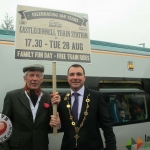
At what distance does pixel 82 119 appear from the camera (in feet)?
7.52

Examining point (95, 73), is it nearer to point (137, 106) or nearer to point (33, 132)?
point (137, 106)

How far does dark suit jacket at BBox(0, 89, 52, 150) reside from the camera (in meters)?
2.26

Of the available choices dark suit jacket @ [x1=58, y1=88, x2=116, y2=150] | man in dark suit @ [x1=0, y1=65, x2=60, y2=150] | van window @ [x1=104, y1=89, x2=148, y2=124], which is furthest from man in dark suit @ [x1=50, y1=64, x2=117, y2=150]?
van window @ [x1=104, y1=89, x2=148, y2=124]

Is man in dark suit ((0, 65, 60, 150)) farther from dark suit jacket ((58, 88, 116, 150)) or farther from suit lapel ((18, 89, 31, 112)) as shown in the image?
dark suit jacket ((58, 88, 116, 150))

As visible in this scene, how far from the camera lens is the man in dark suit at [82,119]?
2268 mm

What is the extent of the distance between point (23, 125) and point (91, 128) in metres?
0.70

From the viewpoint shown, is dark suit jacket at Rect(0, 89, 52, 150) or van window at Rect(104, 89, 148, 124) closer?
dark suit jacket at Rect(0, 89, 52, 150)

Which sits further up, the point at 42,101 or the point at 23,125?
the point at 42,101

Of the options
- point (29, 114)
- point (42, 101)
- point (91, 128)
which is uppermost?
point (42, 101)

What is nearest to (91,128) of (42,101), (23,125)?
(42,101)

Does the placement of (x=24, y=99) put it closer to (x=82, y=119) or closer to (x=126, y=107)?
(x=82, y=119)

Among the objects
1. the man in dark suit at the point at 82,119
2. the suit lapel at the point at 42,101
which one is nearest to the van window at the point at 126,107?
the man in dark suit at the point at 82,119

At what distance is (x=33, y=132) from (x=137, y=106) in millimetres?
2529

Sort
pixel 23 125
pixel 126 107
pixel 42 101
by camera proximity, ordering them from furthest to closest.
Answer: pixel 126 107 < pixel 42 101 < pixel 23 125
